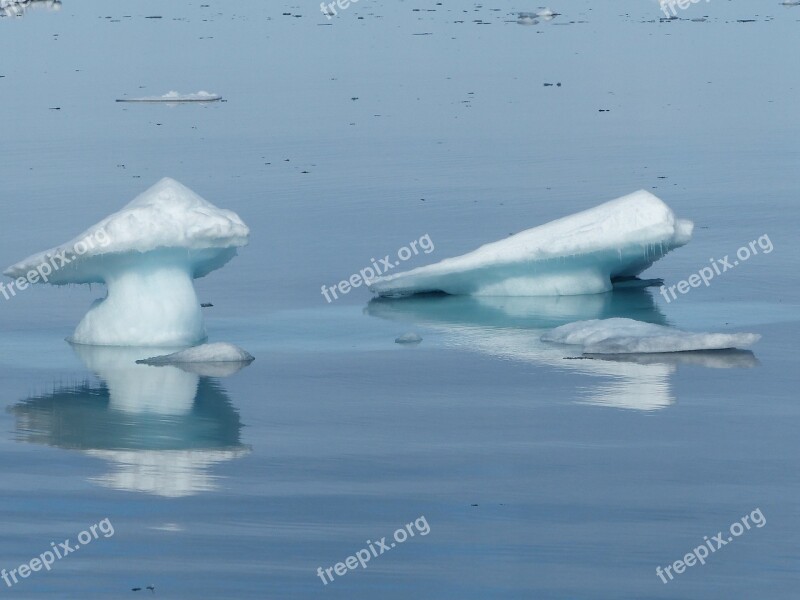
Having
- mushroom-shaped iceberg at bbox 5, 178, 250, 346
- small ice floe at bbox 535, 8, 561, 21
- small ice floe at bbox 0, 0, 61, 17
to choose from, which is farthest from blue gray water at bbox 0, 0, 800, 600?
small ice floe at bbox 0, 0, 61, 17

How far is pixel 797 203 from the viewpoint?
22.4 metres

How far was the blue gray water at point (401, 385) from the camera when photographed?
31.7ft

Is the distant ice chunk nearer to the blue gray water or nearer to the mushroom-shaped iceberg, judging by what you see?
the blue gray water

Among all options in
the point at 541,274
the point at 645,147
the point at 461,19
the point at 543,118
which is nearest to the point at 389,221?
the point at 541,274

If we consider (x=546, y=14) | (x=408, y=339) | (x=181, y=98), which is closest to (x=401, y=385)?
(x=408, y=339)

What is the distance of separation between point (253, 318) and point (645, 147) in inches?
530

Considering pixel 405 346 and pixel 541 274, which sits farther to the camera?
pixel 541 274

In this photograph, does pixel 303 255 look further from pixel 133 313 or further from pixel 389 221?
pixel 133 313

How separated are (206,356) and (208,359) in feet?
0.11

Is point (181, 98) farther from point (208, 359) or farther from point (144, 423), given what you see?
point (144, 423)

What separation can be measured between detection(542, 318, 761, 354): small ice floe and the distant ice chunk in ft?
9.11

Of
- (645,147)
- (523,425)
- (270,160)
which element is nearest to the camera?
(523,425)

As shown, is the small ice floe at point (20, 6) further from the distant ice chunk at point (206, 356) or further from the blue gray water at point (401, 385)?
the distant ice chunk at point (206, 356)

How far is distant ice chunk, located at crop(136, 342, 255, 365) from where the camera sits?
14.0 m
